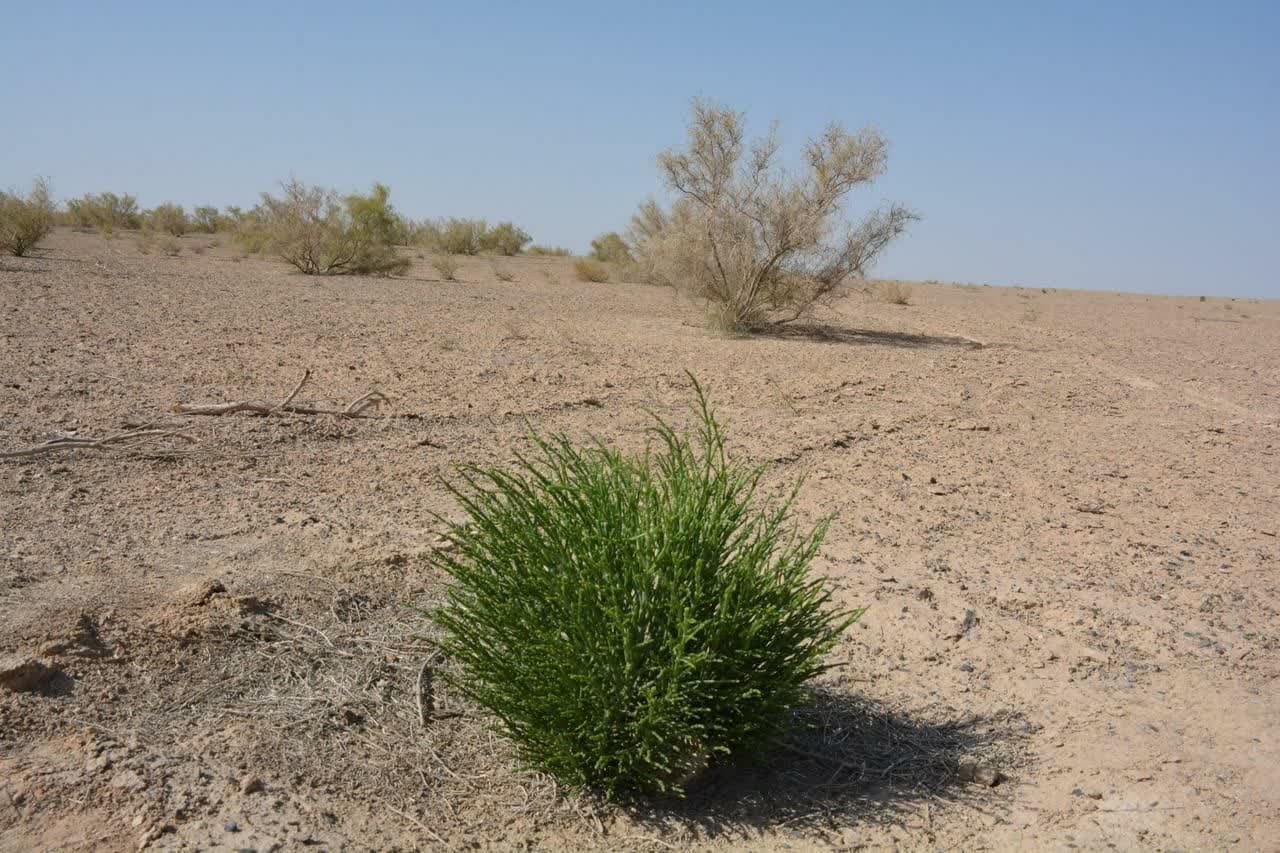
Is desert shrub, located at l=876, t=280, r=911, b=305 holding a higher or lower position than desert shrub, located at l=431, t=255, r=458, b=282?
higher

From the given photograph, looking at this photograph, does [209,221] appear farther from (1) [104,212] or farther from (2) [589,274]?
(2) [589,274]

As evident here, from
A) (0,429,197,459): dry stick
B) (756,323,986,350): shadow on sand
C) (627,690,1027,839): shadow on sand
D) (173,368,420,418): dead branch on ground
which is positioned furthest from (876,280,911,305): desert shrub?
(627,690,1027,839): shadow on sand

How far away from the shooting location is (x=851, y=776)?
3.91 metres

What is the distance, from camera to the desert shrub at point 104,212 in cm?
3606

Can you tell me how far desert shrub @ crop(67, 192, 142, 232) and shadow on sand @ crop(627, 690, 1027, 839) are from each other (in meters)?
36.2

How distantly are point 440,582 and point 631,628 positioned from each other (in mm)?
1725

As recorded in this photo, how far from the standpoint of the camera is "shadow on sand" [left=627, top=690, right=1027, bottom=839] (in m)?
3.60

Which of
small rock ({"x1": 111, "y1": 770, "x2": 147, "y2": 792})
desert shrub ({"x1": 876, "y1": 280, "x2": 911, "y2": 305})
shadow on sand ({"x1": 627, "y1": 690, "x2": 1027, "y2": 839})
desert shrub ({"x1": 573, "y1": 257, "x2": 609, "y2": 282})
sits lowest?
small rock ({"x1": 111, "y1": 770, "x2": 147, "y2": 792})

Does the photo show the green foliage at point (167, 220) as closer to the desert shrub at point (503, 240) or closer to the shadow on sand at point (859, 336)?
the desert shrub at point (503, 240)

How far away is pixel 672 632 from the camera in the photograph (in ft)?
11.2

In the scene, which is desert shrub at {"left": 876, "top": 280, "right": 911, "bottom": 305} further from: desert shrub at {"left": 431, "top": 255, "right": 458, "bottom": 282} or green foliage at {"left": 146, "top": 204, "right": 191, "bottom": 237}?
green foliage at {"left": 146, "top": 204, "right": 191, "bottom": 237}

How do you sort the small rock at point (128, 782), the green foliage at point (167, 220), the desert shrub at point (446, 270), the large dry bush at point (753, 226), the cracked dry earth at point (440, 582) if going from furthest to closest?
the green foliage at point (167, 220) < the desert shrub at point (446, 270) < the large dry bush at point (753, 226) < the cracked dry earth at point (440, 582) < the small rock at point (128, 782)

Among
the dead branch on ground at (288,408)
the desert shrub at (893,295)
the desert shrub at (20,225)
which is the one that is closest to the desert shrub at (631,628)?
the dead branch on ground at (288,408)

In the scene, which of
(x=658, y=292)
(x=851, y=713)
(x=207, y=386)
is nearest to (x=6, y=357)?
(x=207, y=386)
